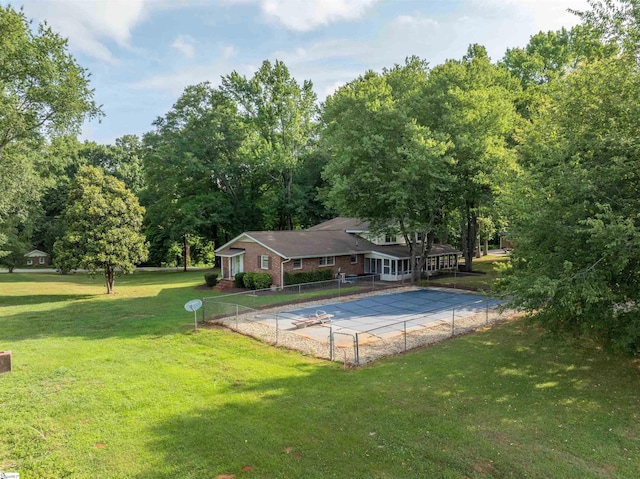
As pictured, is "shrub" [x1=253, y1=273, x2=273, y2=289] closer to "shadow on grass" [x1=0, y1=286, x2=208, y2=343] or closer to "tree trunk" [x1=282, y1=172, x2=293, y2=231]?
"shadow on grass" [x1=0, y1=286, x2=208, y2=343]

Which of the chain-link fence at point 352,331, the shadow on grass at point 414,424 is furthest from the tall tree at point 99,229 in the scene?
the shadow on grass at point 414,424

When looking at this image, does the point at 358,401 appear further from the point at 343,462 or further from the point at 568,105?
the point at 568,105

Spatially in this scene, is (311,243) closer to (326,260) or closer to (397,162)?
(326,260)

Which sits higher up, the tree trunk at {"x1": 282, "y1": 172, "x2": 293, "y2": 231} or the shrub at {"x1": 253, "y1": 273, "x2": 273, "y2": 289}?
the tree trunk at {"x1": 282, "y1": 172, "x2": 293, "y2": 231}

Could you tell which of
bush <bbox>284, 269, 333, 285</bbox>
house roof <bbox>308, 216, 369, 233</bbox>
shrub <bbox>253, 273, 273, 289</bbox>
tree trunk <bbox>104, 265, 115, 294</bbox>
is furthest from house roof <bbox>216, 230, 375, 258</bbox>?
tree trunk <bbox>104, 265, 115, 294</bbox>

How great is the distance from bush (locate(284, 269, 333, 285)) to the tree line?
482 cm

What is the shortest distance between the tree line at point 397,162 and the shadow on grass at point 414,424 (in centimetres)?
184

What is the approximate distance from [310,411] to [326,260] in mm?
22398

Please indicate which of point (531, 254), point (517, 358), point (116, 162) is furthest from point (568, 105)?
point (116, 162)

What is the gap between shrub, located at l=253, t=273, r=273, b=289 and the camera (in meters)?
27.5

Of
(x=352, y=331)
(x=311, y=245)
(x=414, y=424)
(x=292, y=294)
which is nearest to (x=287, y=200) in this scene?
(x=311, y=245)

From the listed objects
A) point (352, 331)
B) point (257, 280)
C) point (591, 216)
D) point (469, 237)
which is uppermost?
point (591, 216)

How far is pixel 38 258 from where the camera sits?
5725cm

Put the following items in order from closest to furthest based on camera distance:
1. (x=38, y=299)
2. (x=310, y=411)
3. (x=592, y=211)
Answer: (x=310, y=411) → (x=592, y=211) → (x=38, y=299)
